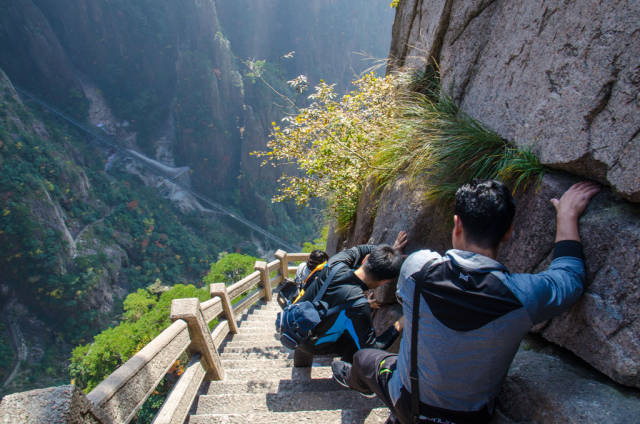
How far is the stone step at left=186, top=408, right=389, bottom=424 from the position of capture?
1.89 meters

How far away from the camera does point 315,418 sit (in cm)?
191

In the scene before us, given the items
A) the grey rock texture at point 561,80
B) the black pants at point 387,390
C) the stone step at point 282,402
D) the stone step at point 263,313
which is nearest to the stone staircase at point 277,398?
the stone step at point 282,402

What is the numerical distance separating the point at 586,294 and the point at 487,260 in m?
0.59

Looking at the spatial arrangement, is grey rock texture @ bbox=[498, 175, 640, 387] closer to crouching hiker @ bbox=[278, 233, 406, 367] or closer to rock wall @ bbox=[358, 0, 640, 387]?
rock wall @ bbox=[358, 0, 640, 387]

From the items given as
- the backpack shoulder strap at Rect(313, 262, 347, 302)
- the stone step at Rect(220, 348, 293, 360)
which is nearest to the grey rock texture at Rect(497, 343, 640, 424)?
the backpack shoulder strap at Rect(313, 262, 347, 302)

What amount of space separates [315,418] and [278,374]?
3.34 ft

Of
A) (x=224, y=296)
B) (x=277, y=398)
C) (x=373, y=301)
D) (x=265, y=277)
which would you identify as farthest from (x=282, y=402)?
(x=265, y=277)

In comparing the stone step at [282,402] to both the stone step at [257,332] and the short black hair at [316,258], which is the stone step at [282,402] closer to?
the short black hair at [316,258]

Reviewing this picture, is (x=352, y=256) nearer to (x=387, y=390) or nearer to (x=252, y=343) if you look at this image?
(x=387, y=390)

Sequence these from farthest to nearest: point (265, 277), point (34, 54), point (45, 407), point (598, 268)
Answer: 1. point (34, 54)
2. point (265, 277)
3. point (598, 268)
4. point (45, 407)

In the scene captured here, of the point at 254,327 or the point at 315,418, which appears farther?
the point at 254,327

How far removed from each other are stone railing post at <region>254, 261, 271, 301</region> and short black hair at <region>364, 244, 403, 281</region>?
3.94 metres

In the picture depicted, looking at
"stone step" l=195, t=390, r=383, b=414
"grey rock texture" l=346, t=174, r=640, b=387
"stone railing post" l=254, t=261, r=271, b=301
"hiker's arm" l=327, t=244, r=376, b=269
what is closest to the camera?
"grey rock texture" l=346, t=174, r=640, b=387

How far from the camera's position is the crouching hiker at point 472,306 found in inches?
47.3
